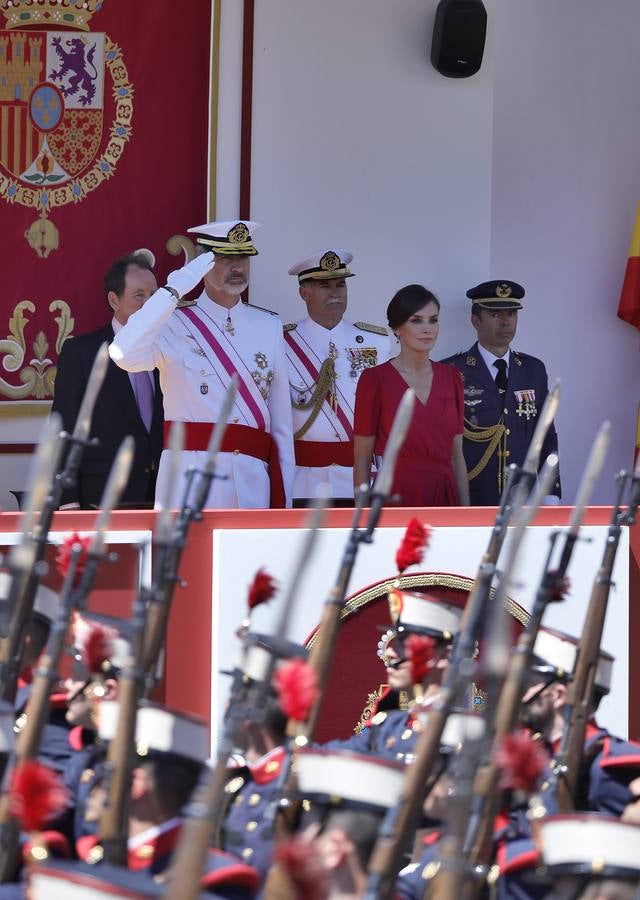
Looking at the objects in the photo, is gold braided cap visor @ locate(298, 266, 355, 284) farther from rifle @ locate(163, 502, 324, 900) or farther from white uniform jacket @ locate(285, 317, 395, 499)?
rifle @ locate(163, 502, 324, 900)

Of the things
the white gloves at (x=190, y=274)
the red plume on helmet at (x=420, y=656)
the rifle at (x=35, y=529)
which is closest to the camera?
the rifle at (x=35, y=529)

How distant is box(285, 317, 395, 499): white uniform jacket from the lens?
575 centimetres

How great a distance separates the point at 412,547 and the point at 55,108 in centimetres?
285

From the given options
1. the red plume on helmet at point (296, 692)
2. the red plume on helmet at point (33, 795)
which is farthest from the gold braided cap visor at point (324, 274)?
the red plume on helmet at point (33, 795)

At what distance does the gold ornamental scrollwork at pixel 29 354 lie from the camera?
6.08 m

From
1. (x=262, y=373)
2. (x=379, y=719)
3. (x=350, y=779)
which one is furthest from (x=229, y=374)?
(x=350, y=779)

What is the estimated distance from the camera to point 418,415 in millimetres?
4996

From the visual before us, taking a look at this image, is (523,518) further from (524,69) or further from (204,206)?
(524,69)

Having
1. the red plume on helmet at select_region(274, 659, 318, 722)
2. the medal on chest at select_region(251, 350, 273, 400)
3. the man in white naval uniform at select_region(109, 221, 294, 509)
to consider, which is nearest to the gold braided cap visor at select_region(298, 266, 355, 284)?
the man in white naval uniform at select_region(109, 221, 294, 509)

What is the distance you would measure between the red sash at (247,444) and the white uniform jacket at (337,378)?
429 mm

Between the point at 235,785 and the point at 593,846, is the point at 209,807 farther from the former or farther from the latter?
the point at 235,785

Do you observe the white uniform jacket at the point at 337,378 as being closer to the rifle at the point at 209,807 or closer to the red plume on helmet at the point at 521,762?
the rifle at the point at 209,807

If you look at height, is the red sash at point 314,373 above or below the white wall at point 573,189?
below

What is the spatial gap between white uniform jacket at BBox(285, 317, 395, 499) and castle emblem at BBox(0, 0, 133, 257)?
1028mm
